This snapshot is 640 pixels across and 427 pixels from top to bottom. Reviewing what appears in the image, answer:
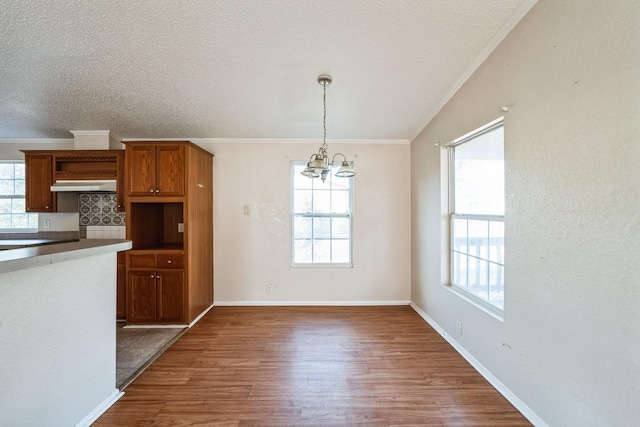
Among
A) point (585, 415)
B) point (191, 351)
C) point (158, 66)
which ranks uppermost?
point (158, 66)

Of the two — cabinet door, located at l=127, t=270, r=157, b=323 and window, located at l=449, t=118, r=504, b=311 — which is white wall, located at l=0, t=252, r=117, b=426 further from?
window, located at l=449, t=118, r=504, b=311

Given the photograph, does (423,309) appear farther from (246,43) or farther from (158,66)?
(158,66)

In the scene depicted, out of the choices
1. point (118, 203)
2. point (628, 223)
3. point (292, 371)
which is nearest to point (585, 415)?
point (628, 223)

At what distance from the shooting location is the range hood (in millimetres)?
3199

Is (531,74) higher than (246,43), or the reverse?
(246,43)

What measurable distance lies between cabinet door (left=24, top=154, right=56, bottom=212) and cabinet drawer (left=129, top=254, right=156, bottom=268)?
1416 millimetres

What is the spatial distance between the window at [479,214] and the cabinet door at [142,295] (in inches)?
134

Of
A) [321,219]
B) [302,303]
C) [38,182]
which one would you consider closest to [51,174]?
[38,182]

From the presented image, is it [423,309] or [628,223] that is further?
[423,309]

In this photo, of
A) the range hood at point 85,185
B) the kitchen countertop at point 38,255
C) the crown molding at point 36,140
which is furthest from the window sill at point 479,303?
the crown molding at point 36,140

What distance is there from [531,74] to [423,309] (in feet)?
8.86

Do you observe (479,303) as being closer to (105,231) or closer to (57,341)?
(57,341)

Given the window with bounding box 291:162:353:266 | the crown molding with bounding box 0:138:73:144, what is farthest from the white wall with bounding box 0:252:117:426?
the crown molding with bounding box 0:138:73:144

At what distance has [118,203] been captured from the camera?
3.32 m
